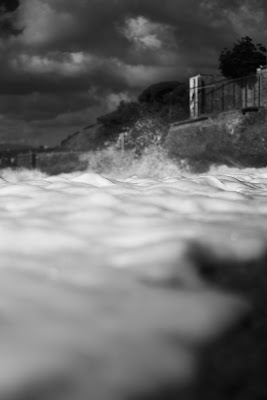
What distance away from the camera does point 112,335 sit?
912 millimetres

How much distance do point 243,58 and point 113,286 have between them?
24.1 metres

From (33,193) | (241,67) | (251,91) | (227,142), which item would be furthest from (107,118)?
(33,193)

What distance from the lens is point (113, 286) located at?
3.57ft

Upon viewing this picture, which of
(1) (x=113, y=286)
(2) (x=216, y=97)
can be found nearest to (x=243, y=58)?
(2) (x=216, y=97)

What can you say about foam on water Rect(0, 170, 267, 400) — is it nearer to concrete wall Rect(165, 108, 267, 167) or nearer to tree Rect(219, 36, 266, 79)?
concrete wall Rect(165, 108, 267, 167)

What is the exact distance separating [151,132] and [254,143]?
5.59m

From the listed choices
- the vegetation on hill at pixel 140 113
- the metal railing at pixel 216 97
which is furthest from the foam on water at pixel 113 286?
the vegetation on hill at pixel 140 113

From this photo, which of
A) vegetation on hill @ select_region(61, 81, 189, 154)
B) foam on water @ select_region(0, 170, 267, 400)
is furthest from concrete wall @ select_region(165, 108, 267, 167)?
foam on water @ select_region(0, 170, 267, 400)

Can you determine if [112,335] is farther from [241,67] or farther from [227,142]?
[241,67]

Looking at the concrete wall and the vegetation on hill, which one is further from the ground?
the vegetation on hill

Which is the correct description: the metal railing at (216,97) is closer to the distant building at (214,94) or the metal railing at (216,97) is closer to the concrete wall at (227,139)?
the distant building at (214,94)

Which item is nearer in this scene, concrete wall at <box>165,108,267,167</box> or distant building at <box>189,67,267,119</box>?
concrete wall at <box>165,108,267,167</box>

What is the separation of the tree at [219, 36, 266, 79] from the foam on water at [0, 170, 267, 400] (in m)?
23.3

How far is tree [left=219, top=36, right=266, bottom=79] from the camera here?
23.7 m
